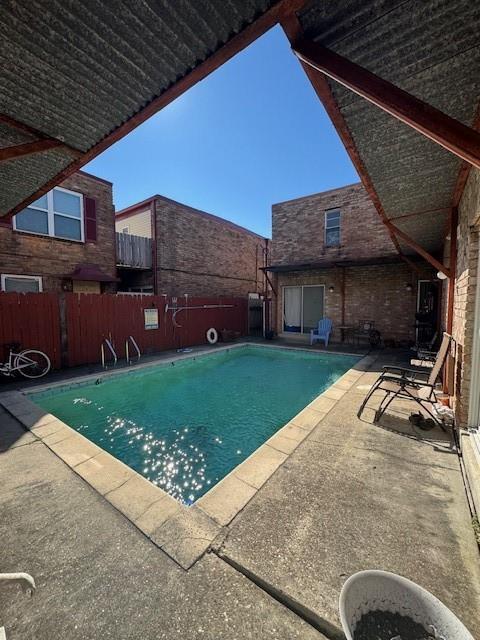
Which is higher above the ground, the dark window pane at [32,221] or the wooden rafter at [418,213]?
the dark window pane at [32,221]

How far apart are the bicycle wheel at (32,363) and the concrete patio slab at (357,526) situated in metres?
6.09

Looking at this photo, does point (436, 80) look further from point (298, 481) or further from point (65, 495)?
point (65, 495)

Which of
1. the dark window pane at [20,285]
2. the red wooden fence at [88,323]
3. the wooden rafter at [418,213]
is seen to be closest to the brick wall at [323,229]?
the red wooden fence at [88,323]

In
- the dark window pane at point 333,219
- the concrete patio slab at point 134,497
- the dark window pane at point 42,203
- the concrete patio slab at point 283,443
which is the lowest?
the concrete patio slab at point 134,497

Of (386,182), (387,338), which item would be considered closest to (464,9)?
(386,182)

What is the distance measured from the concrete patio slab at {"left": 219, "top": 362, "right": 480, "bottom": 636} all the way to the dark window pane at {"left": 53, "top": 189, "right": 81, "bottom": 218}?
10.2 metres

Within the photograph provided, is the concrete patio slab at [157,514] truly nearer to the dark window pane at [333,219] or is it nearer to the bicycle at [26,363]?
the bicycle at [26,363]

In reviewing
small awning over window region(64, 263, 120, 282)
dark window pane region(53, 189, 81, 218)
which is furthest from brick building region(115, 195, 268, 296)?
dark window pane region(53, 189, 81, 218)

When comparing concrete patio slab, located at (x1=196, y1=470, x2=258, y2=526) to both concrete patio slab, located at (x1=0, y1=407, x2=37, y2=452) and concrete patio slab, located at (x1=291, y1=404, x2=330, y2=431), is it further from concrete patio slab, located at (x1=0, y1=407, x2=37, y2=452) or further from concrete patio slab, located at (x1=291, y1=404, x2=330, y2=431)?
concrete patio slab, located at (x1=0, y1=407, x2=37, y2=452)

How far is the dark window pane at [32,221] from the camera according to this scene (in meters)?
7.92

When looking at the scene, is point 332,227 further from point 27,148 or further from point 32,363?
point 32,363

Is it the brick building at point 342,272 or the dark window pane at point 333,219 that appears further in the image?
the dark window pane at point 333,219

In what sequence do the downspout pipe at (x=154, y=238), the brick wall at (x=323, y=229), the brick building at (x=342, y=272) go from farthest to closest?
the downspout pipe at (x=154, y=238) < the brick wall at (x=323, y=229) < the brick building at (x=342, y=272)

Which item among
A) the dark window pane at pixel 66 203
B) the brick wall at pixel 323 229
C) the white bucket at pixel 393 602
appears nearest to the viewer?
the white bucket at pixel 393 602
